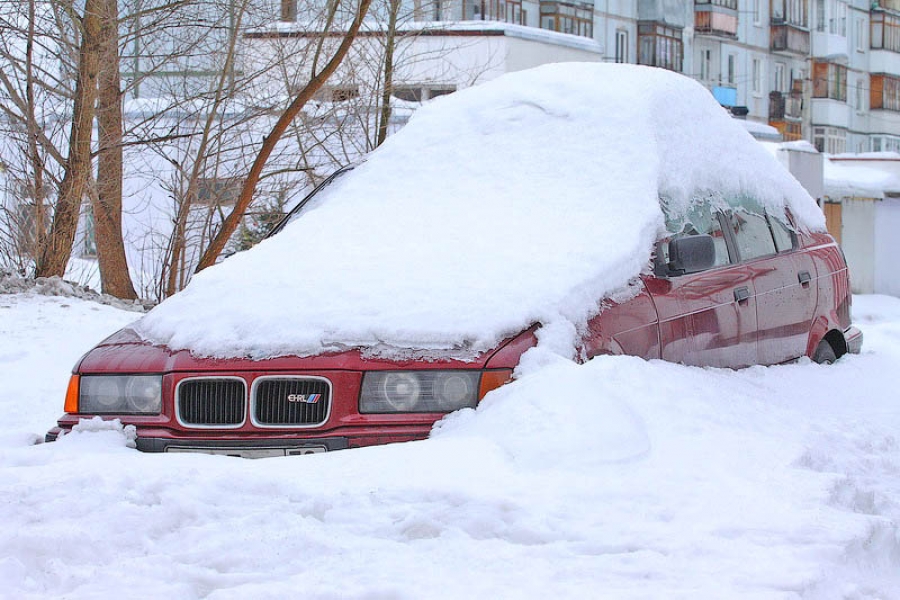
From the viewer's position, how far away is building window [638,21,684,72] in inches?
1801

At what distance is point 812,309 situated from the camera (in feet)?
20.7

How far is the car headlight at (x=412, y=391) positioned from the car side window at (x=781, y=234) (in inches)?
104

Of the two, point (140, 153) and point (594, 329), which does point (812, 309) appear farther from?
point (140, 153)

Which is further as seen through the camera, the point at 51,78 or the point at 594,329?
the point at 51,78

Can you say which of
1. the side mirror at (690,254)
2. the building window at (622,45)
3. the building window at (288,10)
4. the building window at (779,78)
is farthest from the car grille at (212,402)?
the building window at (779,78)

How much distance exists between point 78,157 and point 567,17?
32.8 m

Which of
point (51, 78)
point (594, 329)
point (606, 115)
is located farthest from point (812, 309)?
point (51, 78)

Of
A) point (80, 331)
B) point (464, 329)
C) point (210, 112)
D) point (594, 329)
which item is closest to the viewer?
point (464, 329)

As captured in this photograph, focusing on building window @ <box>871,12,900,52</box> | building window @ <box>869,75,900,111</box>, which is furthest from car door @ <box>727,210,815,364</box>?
building window @ <box>871,12,900,52</box>

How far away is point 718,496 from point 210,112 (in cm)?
1013

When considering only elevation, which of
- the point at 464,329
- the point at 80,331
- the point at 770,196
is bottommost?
the point at 80,331

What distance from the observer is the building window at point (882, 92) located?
60572 millimetres

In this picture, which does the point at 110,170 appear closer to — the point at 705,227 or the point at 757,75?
the point at 705,227

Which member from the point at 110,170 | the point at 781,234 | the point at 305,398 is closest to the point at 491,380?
the point at 305,398
